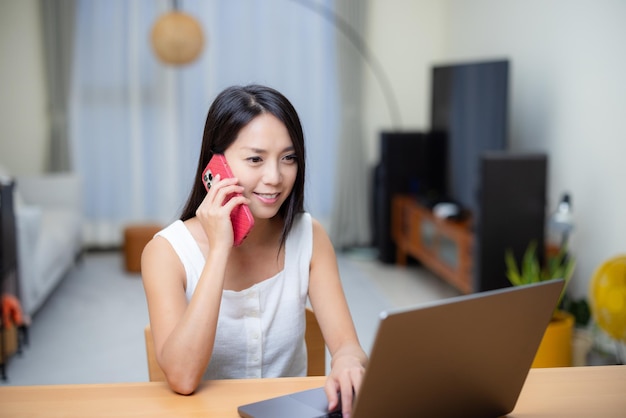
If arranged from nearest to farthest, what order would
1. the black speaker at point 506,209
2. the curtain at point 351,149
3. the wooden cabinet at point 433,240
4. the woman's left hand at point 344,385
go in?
the woman's left hand at point 344,385 < the black speaker at point 506,209 < the wooden cabinet at point 433,240 < the curtain at point 351,149

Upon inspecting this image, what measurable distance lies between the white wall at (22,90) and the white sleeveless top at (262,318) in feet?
15.0

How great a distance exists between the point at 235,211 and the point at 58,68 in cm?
466

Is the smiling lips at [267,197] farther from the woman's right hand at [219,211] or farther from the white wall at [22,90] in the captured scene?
the white wall at [22,90]

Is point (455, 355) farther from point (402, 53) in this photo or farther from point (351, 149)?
point (402, 53)

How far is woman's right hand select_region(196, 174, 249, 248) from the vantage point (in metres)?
1.45

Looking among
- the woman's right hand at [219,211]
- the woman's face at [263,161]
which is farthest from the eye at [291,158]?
the woman's right hand at [219,211]

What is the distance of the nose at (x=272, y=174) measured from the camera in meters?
1.50

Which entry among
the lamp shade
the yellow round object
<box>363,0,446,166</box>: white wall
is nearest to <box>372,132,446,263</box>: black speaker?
<box>363,0,446,166</box>: white wall

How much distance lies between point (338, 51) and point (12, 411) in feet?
16.3

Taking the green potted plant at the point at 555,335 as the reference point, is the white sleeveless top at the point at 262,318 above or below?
above

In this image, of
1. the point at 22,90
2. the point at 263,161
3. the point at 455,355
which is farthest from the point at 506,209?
the point at 22,90

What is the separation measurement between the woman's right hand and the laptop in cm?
38

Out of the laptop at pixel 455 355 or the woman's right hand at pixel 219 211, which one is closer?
the laptop at pixel 455 355

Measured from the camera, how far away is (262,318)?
64.5 inches
